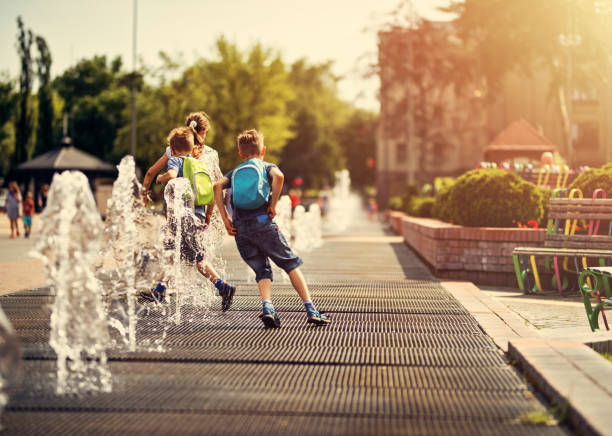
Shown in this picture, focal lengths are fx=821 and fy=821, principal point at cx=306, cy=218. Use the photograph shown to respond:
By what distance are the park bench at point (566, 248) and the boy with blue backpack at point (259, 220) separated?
153 inches

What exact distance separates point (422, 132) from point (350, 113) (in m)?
56.4

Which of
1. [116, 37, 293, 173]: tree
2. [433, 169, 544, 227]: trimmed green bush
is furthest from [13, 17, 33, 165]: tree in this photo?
[433, 169, 544, 227]: trimmed green bush

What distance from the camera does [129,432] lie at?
12.7 ft

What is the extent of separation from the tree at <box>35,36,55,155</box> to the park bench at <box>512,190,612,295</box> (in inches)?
1975

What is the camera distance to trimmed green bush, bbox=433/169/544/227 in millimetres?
12141

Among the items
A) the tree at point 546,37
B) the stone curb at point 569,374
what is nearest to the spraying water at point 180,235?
the stone curb at point 569,374

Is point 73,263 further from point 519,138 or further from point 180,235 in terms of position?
point 519,138

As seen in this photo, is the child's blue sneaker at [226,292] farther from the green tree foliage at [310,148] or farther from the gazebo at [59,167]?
the green tree foliage at [310,148]

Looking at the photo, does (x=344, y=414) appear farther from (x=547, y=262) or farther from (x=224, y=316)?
(x=547, y=262)

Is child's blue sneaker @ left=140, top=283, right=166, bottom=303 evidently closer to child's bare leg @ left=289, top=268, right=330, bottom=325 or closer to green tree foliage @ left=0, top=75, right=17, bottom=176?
child's bare leg @ left=289, top=268, right=330, bottom=325

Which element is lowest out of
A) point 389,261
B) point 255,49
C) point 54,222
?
point 389,261

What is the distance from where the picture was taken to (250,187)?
706 centimetres

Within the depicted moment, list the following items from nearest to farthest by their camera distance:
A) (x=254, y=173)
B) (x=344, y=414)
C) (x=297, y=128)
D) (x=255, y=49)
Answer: (x=344, y=414) < (x=254, y=173) < (x=255, y=49) < (x=297, y=128)

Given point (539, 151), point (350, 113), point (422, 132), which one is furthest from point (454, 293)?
point (350, 113)
